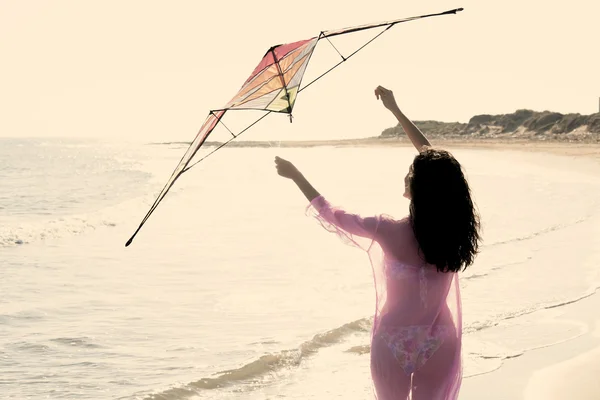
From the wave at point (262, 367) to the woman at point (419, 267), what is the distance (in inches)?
120

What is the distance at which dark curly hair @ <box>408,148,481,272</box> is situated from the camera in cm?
230

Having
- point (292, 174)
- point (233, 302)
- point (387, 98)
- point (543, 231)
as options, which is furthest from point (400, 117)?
point (543, 231)

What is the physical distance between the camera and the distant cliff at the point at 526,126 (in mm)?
57938

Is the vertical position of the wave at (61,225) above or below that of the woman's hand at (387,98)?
below

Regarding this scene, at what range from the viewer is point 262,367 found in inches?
229

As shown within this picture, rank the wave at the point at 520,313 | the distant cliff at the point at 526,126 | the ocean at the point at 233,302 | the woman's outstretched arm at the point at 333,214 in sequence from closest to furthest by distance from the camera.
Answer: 1. the woman's outstretched arm at the point at 333,214
2. the ocean at the point at 233,302
3. the wave at the point at 520,313
4. the distant cliff at the point at 526,126

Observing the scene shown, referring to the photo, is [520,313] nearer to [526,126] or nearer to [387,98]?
[387,98]

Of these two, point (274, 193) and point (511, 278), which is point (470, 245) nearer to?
point (511, 278)

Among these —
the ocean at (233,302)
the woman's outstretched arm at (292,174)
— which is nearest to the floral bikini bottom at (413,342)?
the woman's outstretched arm at (292,174)

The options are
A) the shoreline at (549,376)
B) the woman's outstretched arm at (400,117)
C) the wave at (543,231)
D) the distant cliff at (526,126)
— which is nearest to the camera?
the woman's outstretched arm at (400,117)

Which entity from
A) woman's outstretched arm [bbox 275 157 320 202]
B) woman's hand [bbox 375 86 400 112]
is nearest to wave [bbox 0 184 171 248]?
woman's hand [bbox 375 86 400 112]

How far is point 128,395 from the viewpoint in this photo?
5.28m

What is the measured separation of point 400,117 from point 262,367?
3409 millimetres

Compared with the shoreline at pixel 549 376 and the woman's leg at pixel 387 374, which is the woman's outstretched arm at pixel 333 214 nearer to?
the woman's leg at pixel 387 374
